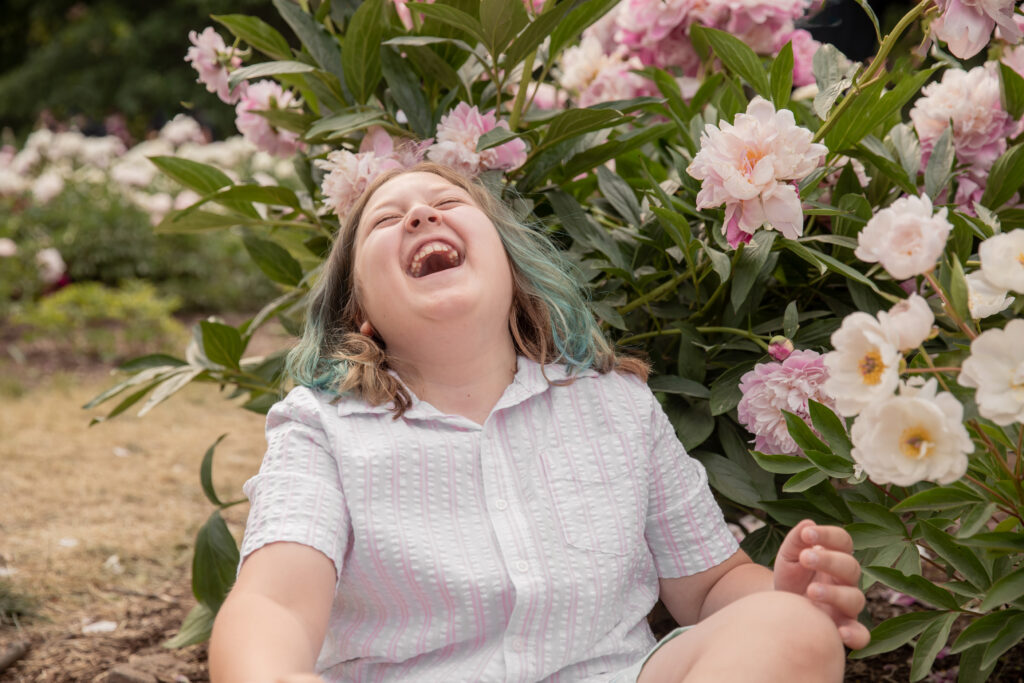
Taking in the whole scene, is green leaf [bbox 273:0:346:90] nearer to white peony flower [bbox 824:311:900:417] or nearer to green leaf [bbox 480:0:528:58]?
green leaf [bbox 480:0:528:58]

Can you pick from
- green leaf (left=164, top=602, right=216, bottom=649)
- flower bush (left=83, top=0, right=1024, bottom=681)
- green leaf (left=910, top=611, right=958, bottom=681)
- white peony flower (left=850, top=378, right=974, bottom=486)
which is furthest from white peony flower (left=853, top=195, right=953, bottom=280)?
green leaf (left=164, top=602, right=216, bottom=649)

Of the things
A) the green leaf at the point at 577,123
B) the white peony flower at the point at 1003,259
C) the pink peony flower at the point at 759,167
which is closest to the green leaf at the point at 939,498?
the white peony flower at the point at 1003,259

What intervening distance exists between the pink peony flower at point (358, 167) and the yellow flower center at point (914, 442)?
934mm

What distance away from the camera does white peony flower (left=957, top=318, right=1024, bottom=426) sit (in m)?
0.84

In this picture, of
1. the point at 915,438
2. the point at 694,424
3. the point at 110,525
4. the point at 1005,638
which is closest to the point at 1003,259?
the point at 915,438

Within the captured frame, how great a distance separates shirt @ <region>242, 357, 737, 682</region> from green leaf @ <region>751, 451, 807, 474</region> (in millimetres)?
250

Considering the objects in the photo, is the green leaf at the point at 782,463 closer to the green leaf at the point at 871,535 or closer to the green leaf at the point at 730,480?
the green leaf at the point at 871,535

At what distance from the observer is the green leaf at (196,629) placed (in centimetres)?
177

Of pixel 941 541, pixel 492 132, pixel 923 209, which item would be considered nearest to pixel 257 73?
pixel 492 132

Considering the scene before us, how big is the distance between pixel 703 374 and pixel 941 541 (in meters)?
0.49

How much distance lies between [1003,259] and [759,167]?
365 millimetres

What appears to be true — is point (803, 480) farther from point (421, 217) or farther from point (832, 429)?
point (421, 217)

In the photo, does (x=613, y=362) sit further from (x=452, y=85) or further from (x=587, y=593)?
(x=452, y=85)

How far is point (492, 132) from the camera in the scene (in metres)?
1.45
